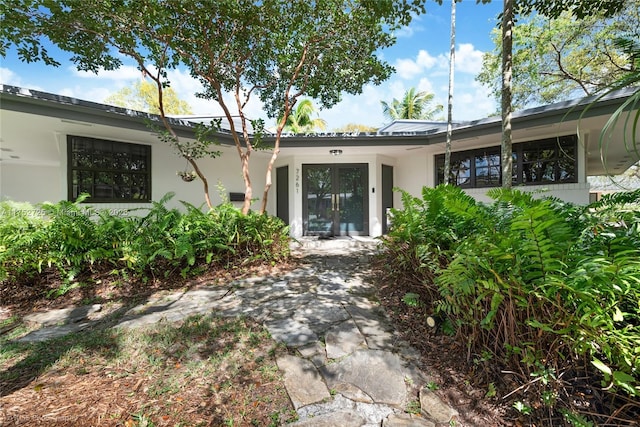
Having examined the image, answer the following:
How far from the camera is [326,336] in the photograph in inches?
87.7

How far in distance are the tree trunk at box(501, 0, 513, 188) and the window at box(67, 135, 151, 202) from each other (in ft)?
22.4

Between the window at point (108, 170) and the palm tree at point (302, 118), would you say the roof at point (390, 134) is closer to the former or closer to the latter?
the window at point (108, 170)

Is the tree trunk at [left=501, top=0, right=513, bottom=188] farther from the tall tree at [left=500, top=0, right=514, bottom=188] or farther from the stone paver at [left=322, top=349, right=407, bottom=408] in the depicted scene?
the stone paver at [left=322, top=349, right=407, bottom=408]

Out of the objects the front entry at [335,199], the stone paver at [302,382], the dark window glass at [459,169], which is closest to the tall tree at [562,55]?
the dark window glass at [459,169]

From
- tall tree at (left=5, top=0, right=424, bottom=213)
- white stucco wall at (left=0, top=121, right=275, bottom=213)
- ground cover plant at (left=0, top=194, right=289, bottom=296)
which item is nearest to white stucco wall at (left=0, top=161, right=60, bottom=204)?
white stucco wall at (left=0, top=121, right=275, bottom=213)

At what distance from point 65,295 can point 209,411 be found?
9.25ft

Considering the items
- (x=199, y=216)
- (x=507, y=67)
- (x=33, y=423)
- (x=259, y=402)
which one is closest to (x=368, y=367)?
(x=259, y=402)

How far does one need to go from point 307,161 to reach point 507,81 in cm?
505

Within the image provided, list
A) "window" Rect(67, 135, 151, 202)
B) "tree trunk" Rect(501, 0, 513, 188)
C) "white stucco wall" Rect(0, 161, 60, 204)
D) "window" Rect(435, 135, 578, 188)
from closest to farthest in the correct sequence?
"tree trunk" Rect(501, 0, 513, 188)
"window" Rect(67, 135, 151, 202)
"window" Rect(435, 135, 578, 188)
"white stucco wall" Rect(0, 161, 60, 204)

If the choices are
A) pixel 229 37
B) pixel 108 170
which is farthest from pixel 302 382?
pixel 108 170

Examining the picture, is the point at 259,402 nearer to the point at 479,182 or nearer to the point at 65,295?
the point at 65,295

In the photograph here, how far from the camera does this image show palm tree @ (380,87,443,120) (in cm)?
2092

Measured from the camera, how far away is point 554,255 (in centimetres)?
135

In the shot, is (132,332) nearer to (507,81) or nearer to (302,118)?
(507,81)
